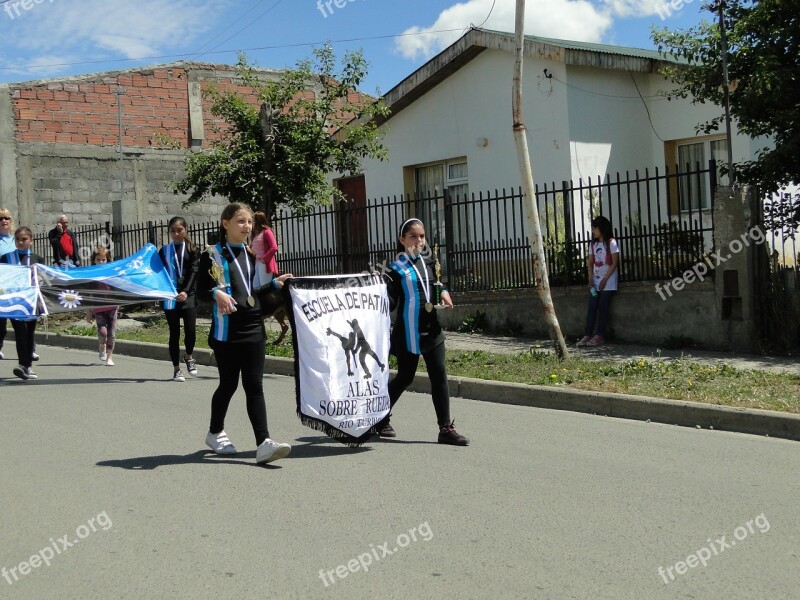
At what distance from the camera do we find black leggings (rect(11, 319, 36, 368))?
11281mm

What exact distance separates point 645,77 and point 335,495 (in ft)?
47.6

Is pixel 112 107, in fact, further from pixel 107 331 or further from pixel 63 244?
pixel 107 331

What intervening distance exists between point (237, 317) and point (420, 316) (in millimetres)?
1476

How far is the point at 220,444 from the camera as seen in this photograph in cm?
698

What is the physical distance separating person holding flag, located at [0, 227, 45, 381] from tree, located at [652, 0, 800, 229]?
8.56 meters

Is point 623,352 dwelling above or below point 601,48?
below

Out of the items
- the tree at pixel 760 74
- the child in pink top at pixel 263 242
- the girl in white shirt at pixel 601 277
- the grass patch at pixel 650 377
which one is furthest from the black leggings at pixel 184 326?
the tree at pixel 760 74

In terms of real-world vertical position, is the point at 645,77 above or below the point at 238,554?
above

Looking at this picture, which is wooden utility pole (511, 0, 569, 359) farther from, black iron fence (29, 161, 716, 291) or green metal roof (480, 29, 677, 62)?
green metal roof (480, 29, 677, 62)

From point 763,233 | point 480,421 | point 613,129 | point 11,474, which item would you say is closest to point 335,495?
point 11,474

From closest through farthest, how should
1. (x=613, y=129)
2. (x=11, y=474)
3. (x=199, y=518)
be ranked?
(x=199, y=518) < (x=11, y=474) < (x=613, y=129)

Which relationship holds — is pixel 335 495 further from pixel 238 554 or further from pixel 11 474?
pixel 11 474

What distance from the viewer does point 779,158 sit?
11680 mm

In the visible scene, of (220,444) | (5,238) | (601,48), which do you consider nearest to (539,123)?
(601,48)
